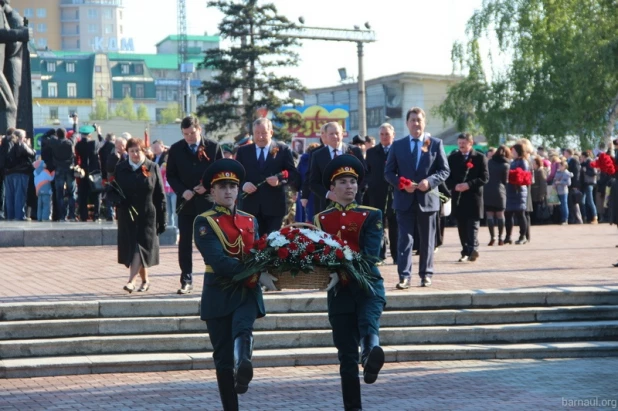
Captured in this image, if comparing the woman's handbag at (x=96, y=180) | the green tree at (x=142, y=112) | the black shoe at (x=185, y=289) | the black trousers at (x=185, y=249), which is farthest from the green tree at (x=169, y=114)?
the black shoe at (x=185, y=289)

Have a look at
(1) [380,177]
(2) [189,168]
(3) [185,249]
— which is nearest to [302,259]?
(2) [189,168]

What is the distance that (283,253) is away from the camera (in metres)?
6.79

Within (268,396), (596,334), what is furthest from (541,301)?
(268,396)

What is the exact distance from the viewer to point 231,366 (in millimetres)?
7145

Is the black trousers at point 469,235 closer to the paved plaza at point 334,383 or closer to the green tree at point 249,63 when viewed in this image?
the paved plaza at point 334,383

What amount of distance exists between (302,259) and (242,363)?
0.71 meters

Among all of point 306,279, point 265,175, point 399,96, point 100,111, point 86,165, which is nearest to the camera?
point 306,279

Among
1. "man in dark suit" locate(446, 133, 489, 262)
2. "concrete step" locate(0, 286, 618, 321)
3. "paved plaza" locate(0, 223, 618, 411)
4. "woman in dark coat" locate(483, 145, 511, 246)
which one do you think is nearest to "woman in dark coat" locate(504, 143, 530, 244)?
"woman in dark coat" locate(483, 145, 511, 246)

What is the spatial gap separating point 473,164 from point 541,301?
5303 millimetres

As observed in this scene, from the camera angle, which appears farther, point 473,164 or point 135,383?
point 473,164

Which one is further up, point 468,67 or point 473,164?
point 468,67

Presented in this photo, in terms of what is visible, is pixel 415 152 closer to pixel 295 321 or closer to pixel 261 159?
pixel 261 159

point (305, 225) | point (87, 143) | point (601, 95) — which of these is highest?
point (601, 95)

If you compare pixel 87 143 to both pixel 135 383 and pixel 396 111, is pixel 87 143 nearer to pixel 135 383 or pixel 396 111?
pixel 135 383
